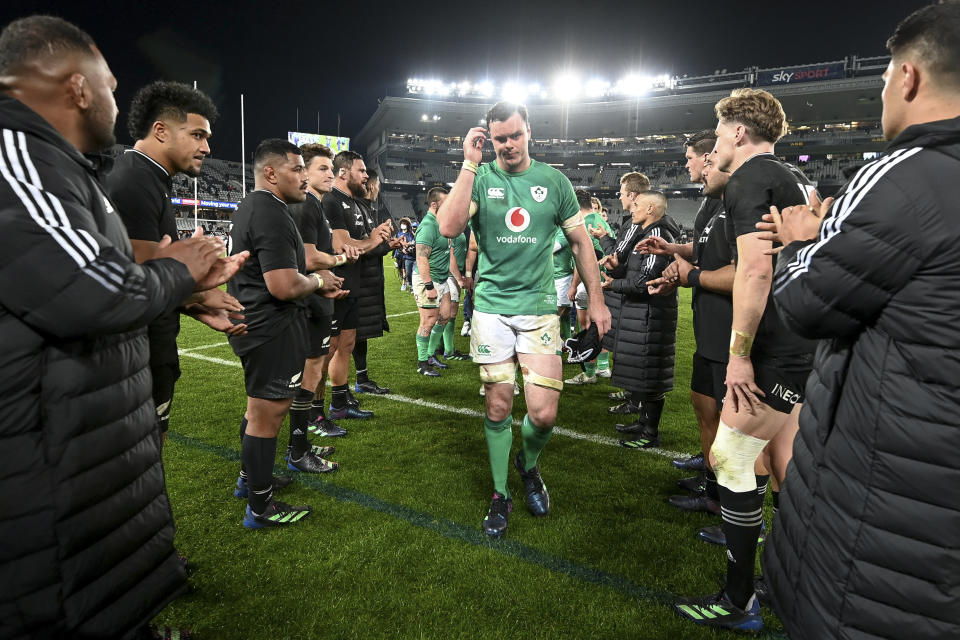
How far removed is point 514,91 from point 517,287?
155 feet

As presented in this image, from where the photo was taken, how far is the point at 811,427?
1466 millimetres

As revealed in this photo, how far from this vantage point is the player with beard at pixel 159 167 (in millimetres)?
2491

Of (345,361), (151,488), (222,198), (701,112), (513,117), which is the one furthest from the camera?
(222,198)

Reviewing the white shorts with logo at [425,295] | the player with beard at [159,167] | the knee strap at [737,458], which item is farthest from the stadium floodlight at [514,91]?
the knee strap at [737,458]

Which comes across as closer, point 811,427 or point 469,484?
point 811,427

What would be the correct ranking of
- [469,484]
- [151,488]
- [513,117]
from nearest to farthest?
1. [151,488]
2. [513,117]
3. [469,484]

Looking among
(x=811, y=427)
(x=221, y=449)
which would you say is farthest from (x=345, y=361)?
(x=811, y=427)

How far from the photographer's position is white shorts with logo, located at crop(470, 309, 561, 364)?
3.19 metres

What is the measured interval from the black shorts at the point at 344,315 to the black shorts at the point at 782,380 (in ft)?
12.8

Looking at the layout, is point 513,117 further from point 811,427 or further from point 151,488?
point 151,488

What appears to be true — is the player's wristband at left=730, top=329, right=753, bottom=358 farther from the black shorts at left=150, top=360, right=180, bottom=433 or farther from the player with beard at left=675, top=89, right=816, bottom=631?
the black shorts at left=150, top=360, right=180, bottom=433

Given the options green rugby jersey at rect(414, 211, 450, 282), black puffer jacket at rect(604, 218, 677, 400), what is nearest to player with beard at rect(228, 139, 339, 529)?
black puffer jacket at rect(604, 218, 677, 400)

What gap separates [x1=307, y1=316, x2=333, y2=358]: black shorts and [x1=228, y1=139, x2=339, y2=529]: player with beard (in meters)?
0.89

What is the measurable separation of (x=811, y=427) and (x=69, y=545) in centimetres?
201
